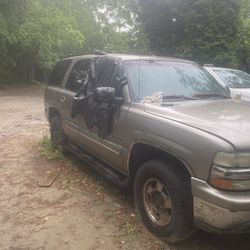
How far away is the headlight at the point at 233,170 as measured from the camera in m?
3.16

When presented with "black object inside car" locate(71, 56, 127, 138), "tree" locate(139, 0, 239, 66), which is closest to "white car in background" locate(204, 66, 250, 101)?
"black object inside car" locate(71, 56, 127, 138)

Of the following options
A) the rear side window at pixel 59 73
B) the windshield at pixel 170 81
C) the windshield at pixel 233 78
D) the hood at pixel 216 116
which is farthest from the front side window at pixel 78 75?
the windshield at pixel 233 78

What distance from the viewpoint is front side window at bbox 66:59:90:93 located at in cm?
594

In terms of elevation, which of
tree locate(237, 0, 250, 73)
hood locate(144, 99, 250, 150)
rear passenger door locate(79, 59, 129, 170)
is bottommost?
rear passenger door locate(79, 59, 129, 170)

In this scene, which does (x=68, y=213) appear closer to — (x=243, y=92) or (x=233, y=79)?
(x=243, y=92)

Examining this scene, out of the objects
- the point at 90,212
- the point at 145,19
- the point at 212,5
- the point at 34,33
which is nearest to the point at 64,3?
the point at 34,33

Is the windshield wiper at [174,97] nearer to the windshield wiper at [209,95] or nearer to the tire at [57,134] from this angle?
the windshield wiper at [209,95]

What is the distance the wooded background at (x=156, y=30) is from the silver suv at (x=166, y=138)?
13625 mm

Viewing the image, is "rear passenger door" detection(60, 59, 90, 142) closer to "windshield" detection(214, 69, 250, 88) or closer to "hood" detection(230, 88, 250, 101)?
"hood" detection(230, 88, 250, 101)

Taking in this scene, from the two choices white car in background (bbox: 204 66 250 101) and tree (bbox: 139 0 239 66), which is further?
tree (bbox: 139 0 239 66)

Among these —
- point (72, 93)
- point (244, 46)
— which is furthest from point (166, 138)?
point (244, 46)

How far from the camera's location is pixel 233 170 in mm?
3172

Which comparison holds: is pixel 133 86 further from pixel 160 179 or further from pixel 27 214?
pixel 27 214

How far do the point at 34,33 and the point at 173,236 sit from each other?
18.2 meters
